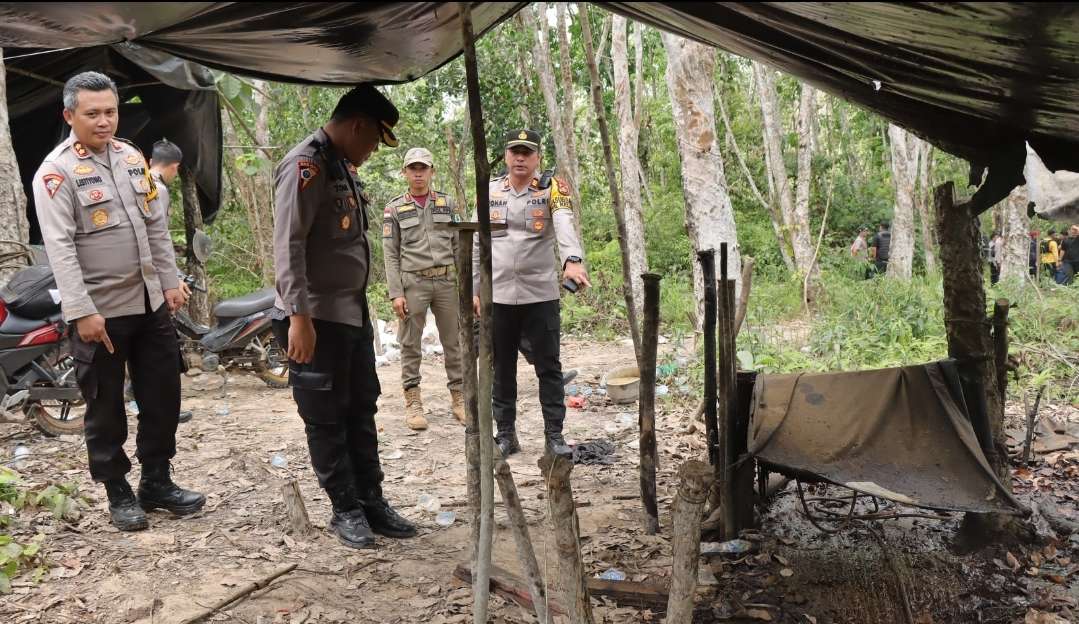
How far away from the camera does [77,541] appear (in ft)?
11.3

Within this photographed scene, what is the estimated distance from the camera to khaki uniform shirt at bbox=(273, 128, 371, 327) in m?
3.07

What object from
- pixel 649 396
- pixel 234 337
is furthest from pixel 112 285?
pixel 234 337

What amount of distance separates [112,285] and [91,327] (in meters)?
0.24

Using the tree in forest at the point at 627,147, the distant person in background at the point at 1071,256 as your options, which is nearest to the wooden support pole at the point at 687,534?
the tree in forest at the point at 627,147

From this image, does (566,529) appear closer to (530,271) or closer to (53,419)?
(530,271)

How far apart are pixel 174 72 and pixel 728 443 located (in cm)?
504

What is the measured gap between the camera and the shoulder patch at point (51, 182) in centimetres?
333

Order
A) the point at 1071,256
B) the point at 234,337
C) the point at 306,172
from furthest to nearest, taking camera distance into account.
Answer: the point at 1071,256
the point at 234,337
the point at 306,172

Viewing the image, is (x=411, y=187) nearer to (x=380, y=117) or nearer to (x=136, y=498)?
(x=380, y=117)

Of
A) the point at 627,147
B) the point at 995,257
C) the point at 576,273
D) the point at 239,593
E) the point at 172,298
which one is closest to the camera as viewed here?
the point at 239,593

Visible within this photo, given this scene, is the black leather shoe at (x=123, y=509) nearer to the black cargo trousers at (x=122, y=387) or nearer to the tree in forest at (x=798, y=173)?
the black cargo trousers at (x=122, y=387)

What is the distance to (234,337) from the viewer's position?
22.3 feet

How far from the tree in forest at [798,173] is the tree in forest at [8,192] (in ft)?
31.9

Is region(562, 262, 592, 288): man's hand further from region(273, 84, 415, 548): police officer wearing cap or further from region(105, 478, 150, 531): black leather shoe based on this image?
region(105, 478, 150, 531): black leather shoe
